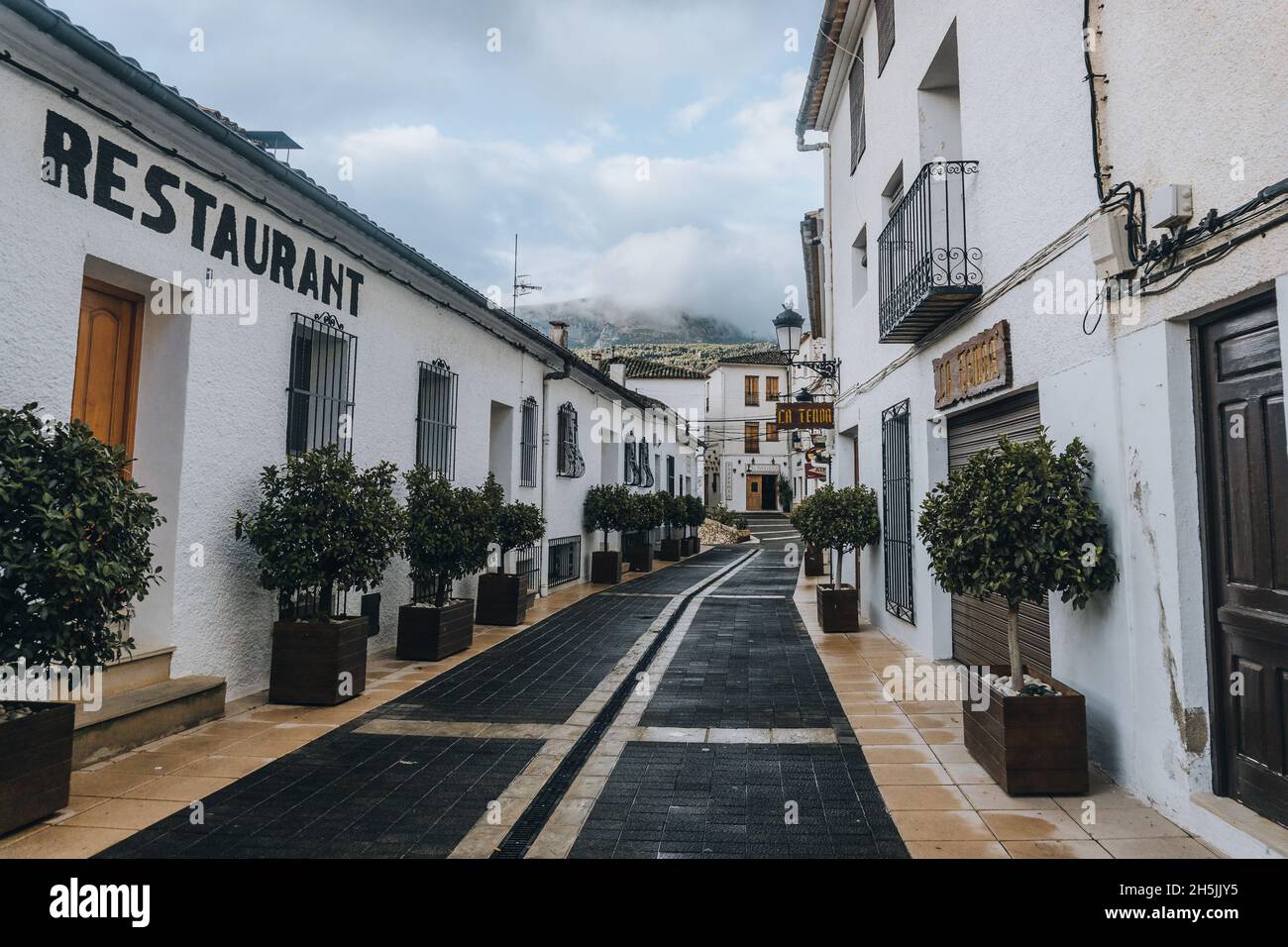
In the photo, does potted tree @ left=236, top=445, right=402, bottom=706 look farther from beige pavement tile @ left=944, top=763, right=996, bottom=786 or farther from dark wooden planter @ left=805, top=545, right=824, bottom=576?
dark wooden planter @ left=805, top=545, right=824, bottom=576

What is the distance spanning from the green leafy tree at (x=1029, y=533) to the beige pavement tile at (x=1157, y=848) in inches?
37.8

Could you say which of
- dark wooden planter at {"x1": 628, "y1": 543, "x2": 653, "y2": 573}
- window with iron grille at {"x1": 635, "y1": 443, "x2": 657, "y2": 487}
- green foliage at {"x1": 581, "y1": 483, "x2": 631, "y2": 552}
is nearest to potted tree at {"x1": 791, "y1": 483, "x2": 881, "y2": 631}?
green foliage at {"x1": 581, "y1": 483, "x2": 631, "y2": 552}

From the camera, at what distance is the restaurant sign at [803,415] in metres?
11.9

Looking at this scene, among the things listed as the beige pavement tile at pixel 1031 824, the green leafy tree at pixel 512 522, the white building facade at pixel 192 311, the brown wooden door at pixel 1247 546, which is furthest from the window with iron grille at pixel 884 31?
the beige pavement tile at pixel 1031 824

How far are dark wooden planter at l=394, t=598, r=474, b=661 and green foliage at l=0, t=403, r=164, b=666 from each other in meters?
3.83

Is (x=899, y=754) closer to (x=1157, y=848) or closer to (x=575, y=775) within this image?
(x=1157, y=848)

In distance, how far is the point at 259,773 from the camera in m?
4.27

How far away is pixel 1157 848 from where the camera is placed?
3.36 m

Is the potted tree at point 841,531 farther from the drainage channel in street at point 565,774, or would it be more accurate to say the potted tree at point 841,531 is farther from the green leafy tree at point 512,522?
the green leafy tree at point 512,522

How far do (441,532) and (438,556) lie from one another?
0.25 metres

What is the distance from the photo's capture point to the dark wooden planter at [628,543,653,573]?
1758cm

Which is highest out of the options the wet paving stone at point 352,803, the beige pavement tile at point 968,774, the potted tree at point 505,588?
the potted tree at point 505,588
